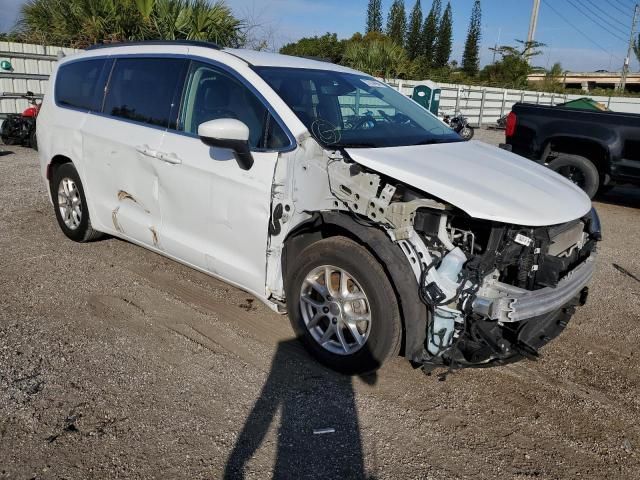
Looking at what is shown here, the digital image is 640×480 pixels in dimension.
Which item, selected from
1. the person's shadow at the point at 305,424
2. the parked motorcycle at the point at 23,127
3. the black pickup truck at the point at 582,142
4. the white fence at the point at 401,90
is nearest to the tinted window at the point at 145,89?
the person's shadow at the point at 305,424

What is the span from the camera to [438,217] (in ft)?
10.2

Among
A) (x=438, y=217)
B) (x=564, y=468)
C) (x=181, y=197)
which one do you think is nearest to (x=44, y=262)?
(x=181, y=197)

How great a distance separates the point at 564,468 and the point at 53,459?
8.04ft

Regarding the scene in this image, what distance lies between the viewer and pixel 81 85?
507cm

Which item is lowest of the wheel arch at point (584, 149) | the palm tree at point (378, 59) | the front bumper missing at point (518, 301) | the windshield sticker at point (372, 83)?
the front bumper missing at point (518, 301)

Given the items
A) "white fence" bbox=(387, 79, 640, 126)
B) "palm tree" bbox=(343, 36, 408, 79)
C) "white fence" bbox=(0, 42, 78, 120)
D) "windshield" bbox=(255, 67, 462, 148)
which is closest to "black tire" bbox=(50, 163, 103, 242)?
"windshield" bbox=(255, 67, 462, 148)

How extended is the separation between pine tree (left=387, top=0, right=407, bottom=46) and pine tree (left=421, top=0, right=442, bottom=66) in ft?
6.40

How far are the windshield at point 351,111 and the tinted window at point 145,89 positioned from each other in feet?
2.66

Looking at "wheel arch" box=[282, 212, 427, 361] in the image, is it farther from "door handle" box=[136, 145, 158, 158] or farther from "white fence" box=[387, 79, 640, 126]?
"white fence" box=[387, 79, 640, 126]

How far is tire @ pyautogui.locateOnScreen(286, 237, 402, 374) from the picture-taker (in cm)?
306

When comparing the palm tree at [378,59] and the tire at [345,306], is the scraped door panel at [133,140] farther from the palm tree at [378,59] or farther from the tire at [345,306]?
the palm tree at [378,59]

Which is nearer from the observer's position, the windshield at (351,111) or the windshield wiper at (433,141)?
the windshield at (351,111)

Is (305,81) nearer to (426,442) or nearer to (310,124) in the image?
(310,124)

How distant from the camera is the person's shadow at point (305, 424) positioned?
2.64m
